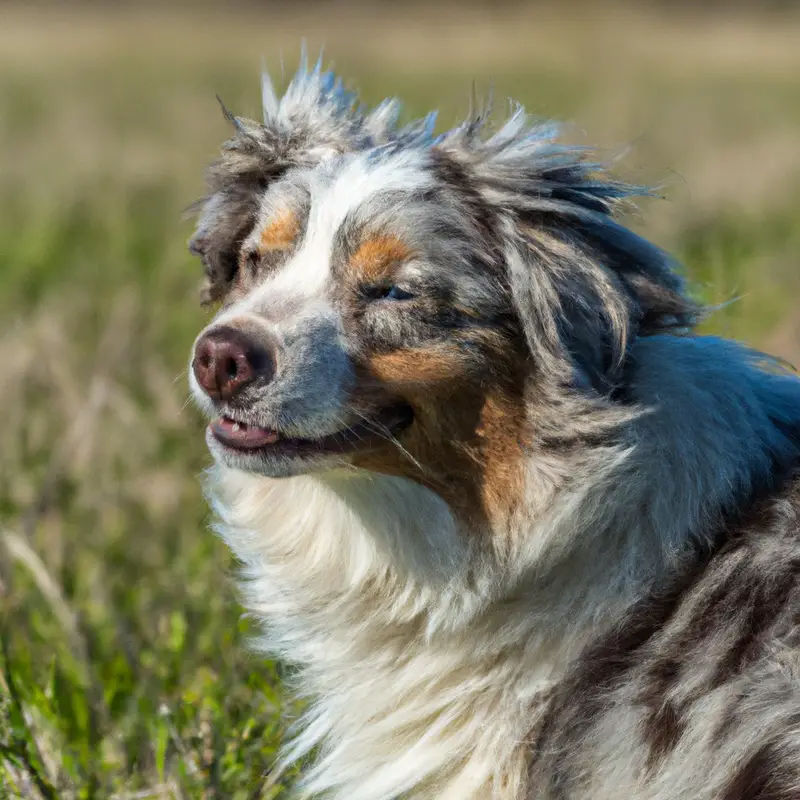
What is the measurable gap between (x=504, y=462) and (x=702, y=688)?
723 millimetres

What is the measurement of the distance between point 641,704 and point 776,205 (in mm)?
9343

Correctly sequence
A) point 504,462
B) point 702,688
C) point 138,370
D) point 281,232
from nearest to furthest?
1. point 702,688
2. point 504,462
3. point 281,232
4. point 138,370

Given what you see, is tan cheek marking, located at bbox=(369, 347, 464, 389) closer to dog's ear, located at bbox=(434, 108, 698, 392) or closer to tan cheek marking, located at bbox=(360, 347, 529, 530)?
tan cheek marking, located at bbox=(360, 347, 529, 530)

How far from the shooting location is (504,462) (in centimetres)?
327

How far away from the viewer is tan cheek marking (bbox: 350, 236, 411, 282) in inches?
132

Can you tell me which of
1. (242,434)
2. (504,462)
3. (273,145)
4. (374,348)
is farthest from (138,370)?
(504,462)

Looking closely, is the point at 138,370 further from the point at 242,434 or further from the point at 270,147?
the point at 242,434

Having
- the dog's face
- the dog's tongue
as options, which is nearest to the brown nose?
the dog's face

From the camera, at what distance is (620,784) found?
2.99 m

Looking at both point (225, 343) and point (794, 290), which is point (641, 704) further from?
point (794, 290)

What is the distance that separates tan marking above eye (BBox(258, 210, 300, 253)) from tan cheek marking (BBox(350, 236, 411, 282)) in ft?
0.81

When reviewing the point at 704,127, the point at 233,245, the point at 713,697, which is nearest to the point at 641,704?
the point at 713,697

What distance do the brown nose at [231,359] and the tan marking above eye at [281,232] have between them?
0.45 metres

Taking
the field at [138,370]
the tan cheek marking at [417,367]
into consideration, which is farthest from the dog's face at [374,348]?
the field at [138,370]
